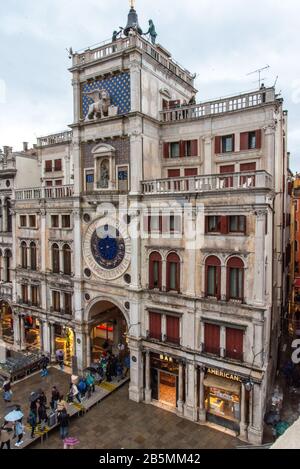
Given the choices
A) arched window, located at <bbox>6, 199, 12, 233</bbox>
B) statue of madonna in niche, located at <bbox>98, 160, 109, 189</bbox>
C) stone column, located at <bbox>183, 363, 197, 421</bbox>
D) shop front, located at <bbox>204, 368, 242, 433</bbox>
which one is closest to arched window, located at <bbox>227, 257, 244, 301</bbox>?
shop front, located at <bbox>204, 368, 242, 433</bbox>

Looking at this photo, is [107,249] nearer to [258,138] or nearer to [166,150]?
[166,150]

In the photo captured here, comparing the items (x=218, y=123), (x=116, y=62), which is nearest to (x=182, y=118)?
(x=218, y=123)

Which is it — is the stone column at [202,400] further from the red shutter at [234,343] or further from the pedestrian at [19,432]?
the pedestrian at [19,432]

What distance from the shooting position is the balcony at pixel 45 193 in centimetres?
3198

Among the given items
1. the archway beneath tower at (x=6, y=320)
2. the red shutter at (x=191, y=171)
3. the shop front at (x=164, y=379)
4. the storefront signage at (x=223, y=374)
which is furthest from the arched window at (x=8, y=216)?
the storefront signage at (x=223, y=374)

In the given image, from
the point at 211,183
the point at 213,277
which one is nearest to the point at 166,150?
the point at 211,183

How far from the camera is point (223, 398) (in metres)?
23.3

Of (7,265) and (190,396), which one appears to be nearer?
(190,396)

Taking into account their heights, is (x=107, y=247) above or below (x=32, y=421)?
above

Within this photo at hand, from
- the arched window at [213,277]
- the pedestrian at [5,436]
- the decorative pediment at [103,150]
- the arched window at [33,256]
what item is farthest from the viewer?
the arched window at [33,256]

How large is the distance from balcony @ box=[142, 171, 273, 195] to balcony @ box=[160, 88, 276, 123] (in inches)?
243

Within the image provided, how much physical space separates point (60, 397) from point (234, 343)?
14216 millimetres

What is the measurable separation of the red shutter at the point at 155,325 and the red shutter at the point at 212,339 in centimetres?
400

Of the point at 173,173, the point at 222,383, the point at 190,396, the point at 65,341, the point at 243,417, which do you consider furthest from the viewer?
the point at 65,341
